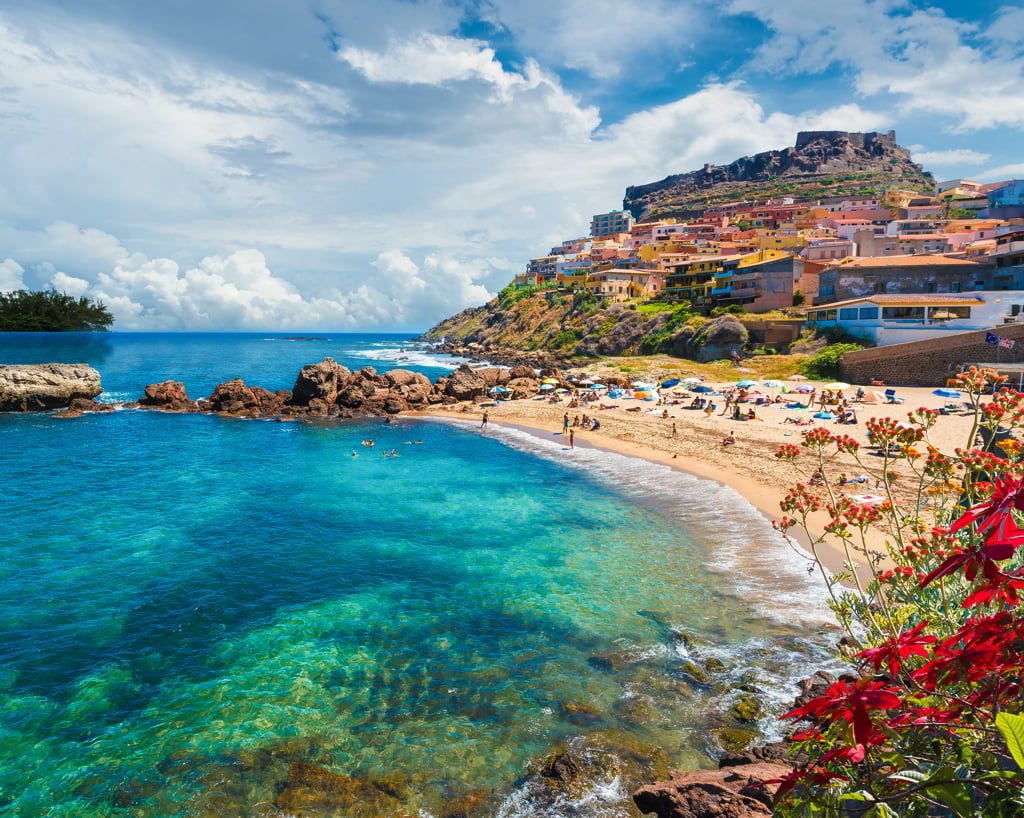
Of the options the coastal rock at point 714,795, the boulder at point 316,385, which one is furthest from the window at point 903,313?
the coastal rock at point 714,795

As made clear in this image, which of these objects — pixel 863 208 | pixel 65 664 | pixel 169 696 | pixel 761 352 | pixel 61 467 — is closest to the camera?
pixel 169 696

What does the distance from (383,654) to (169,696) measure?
522 centimetres

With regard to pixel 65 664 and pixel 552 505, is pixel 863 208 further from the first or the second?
pixel 65 664

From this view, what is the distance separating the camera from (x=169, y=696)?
1363cm

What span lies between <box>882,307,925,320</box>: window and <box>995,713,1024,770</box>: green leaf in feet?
207

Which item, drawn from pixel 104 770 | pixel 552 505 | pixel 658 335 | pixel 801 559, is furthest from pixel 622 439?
pixel 658 335

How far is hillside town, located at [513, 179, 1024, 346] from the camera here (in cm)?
5450

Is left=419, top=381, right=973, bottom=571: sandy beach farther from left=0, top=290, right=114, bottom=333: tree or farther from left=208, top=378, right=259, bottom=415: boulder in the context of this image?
left=0, top=290, right=114, bottom=333: tree

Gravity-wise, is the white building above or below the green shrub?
above

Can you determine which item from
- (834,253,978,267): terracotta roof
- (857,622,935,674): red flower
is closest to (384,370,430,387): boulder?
(834,253,978,267): terracotta roof

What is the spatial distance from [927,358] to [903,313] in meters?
9.30

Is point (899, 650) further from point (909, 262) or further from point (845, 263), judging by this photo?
point (845, 263)

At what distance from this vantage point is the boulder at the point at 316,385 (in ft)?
188

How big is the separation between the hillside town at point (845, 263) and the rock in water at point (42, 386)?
257ft
